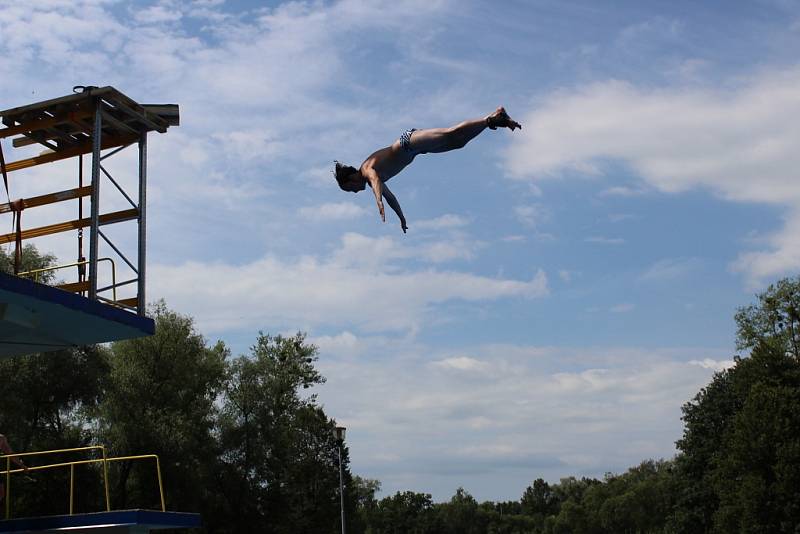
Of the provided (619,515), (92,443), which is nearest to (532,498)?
(619,515)

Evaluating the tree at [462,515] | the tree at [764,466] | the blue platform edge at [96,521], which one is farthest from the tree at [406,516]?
the blue platform edge at [96,521]

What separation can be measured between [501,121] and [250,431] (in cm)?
3818

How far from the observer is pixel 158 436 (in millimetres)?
39094

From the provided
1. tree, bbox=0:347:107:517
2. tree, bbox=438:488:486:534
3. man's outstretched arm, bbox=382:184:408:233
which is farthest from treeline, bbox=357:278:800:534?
tree, bbox=438:488:486:534

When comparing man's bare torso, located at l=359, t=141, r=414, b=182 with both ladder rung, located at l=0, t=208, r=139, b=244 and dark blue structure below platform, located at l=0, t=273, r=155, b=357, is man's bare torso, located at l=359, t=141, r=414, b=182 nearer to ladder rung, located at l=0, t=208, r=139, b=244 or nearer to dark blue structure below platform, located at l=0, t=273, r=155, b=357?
dark blue structure below platform, located at l=0, t=273, r=155, b=357

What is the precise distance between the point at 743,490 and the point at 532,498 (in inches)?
5408

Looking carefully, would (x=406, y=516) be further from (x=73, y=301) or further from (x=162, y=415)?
(x=73, y=301)

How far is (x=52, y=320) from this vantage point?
51.8 feet

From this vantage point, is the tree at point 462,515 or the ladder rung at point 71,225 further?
the tree at point 462,515

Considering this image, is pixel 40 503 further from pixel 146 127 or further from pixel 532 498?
pixel 532 498

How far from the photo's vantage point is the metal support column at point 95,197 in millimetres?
17078

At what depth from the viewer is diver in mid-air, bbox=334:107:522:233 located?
10898 millimetres

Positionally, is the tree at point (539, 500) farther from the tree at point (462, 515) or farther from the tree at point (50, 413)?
the tree at point (50, 413)

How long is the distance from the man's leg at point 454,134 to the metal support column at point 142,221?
27.7 ft
